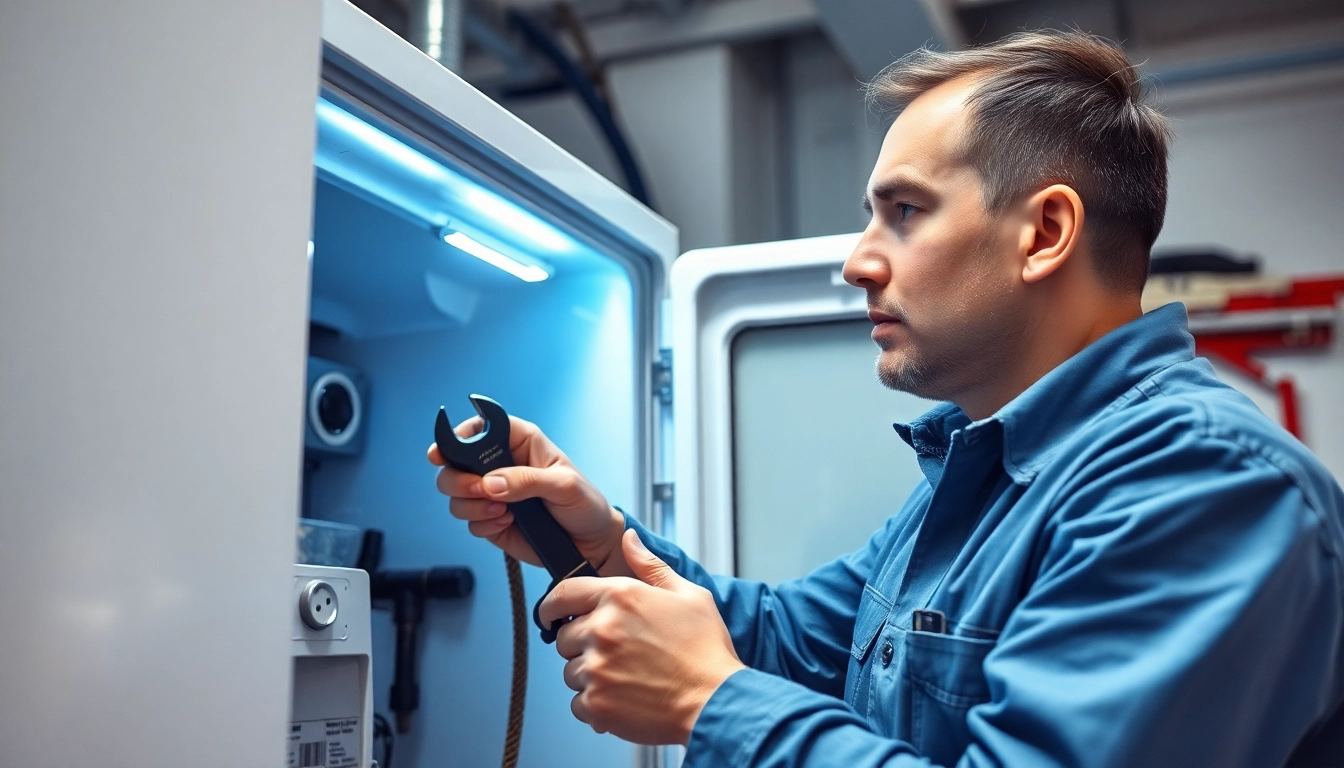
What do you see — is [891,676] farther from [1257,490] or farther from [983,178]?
[983,178]

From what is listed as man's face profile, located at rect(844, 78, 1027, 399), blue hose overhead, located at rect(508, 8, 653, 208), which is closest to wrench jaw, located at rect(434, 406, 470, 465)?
man's face profile, located at rect(844, 78, 1027, 399)

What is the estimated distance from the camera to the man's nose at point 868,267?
3.11ft

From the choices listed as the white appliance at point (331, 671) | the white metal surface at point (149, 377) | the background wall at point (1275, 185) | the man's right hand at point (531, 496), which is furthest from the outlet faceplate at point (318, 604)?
the background wall at point (1275, 185)

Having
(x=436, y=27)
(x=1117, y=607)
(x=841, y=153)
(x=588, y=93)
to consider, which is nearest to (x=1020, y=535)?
(x=1117, y=607)

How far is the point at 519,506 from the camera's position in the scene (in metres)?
0.97

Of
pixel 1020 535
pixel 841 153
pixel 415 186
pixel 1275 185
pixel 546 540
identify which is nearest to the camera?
pixel 1020 535

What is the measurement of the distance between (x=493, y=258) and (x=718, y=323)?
0.30 m

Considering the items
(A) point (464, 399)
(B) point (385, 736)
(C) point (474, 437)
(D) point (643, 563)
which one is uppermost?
(A) point (464, 399)

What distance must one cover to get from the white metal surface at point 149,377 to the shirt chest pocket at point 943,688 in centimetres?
44

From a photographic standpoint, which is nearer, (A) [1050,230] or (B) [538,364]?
(A) [1050,230]

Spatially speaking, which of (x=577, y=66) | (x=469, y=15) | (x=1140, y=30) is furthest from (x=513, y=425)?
(x=1140, y=30)

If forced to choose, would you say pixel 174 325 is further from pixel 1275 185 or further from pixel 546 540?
pixel 1275 185

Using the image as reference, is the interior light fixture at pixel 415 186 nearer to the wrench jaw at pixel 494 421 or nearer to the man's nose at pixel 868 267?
the wrench jaw at pixel 494 421

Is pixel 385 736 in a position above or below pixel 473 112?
below
